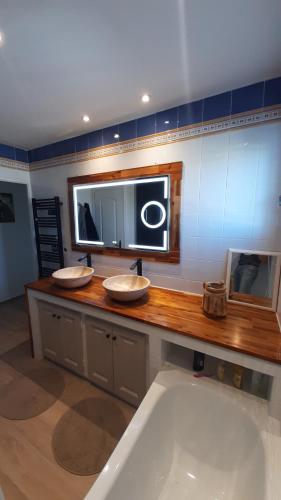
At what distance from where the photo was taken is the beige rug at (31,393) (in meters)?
1.54

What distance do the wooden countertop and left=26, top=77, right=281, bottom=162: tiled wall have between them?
138 cm

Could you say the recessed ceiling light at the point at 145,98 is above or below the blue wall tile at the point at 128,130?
above

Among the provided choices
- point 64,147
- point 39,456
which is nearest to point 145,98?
point 64,147

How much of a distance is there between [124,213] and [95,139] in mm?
815

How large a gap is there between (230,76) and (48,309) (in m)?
2.25

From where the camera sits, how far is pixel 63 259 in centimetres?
256

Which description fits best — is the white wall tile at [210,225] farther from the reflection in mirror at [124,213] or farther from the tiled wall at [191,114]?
the tiled wall at [191,114]

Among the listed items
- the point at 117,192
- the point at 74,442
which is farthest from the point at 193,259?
the point at 74,442

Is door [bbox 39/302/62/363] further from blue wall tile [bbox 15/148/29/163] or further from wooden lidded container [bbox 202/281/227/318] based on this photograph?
blue wall tile [bbox 15/148/29/163]

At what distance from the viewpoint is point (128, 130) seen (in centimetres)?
188

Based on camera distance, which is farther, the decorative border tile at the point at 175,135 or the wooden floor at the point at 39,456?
the decorative border tile at the point at 175,135

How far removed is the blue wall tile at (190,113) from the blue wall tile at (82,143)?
1.01m

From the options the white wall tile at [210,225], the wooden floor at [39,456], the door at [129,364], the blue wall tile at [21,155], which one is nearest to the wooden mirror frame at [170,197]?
the white wall tile at [210,225]

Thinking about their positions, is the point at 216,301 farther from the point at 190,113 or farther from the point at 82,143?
the point at 82,143
